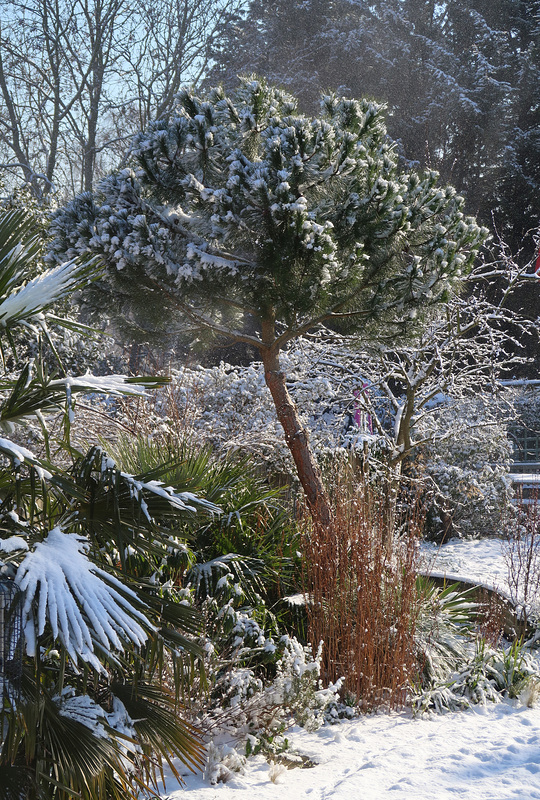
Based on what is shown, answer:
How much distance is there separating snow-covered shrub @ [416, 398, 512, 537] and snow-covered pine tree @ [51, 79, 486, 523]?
165 inches

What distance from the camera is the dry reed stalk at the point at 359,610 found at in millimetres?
4066

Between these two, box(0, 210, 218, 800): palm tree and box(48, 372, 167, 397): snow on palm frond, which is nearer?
box(0, 210, 218, 800): palm tree

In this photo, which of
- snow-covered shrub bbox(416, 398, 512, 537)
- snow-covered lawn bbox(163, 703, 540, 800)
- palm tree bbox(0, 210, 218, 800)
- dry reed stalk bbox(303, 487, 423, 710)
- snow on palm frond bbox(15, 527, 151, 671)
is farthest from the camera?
snow-covered shrub bbox(416, 398, 512, 537)

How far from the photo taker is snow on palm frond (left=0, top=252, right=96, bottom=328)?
225 centimetres

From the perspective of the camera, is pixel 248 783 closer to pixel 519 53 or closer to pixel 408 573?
pixel 408 573

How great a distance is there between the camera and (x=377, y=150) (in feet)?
15.8

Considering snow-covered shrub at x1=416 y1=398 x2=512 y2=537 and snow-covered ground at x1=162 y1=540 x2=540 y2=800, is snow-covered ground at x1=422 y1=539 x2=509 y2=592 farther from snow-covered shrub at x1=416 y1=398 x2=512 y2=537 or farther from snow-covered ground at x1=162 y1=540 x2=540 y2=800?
snow-covered ground at x1=162 y1=540 x2=540 y2=800

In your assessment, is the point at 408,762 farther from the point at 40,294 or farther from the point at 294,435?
the point at 40,294

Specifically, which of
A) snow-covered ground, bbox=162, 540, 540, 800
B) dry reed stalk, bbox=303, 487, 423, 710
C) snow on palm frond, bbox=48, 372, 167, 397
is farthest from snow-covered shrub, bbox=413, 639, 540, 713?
snow on palm frond, bbox=48, 372, 167, 397

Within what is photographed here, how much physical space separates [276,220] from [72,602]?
3.06m

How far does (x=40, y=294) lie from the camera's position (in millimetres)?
2299

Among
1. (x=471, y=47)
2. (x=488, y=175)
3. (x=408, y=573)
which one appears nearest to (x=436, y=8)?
(x=471, y=47)

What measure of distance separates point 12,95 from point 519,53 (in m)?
13.3

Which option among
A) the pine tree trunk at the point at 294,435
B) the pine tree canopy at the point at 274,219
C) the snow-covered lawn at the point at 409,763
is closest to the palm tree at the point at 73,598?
the snow-covered lawn at the point at 409,763
